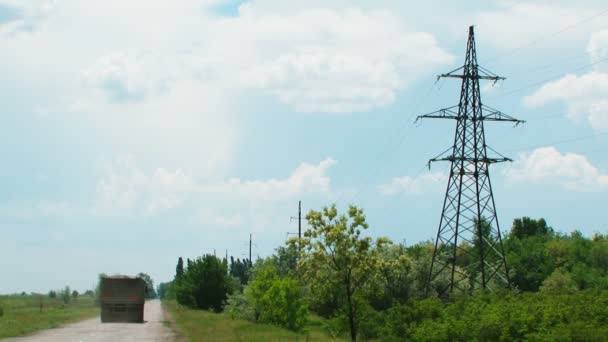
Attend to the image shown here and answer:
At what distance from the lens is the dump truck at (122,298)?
146 feet

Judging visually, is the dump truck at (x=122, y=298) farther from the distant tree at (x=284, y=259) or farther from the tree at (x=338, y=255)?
the distant tree at (x=284, y=259)

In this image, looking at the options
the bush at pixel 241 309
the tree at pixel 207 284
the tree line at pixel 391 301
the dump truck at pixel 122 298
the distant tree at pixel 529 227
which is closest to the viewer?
the tree line at pixel 391 301

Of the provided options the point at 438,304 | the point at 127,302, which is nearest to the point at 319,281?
the point at 438,304

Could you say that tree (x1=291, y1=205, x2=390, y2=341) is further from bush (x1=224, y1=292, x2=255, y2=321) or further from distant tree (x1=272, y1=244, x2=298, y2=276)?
distant tree (x1=272, y1=244, x2=298, y2=276)

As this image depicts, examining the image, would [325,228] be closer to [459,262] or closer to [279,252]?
[279,252]

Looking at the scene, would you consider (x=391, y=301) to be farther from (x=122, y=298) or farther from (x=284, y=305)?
(x=122, y=298)

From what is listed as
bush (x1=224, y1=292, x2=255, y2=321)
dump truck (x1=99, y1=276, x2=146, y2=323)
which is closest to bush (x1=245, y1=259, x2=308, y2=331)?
bush (x1=224, y1=292, x2=255, y2=321)

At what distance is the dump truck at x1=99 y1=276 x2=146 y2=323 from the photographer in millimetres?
44562

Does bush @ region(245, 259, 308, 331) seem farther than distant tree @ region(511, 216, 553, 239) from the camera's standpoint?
No

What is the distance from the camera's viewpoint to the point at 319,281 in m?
34.3

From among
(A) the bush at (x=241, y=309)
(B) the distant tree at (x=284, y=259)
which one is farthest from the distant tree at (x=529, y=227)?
(A) the bush at (x=241, y=309)

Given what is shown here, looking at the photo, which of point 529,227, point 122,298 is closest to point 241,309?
point 122,298

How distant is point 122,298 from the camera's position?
4619 cm

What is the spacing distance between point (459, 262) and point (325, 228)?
68.2 metres
